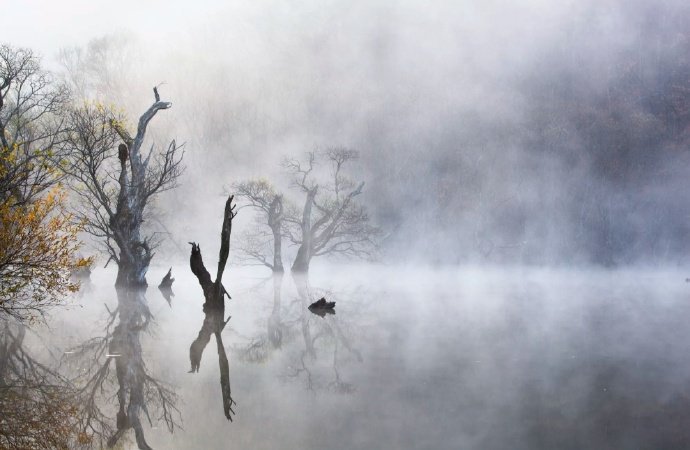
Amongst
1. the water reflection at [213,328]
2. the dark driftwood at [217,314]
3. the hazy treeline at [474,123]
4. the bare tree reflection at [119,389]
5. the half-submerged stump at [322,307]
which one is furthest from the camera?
the hazy treeline at [474,123]

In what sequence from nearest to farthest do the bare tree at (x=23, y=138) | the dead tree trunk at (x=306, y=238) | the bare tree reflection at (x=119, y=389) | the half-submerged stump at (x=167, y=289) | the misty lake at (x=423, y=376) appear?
1. the misty lake at (x=423, y=376)
2. the bare tree reflection at (x=119, y=389)
3. the bare tree at (x=23, y=138)
4. the half-submerged stump at (x=167, y=289)
5. the dead tree trunk at (x=306, y=238)

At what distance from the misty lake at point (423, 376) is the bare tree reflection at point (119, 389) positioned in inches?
6.7

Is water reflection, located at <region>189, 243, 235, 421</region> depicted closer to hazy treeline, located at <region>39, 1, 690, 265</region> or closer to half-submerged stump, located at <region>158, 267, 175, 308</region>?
half-submerged stump, located at <region>158, 267, 175, 308</region>

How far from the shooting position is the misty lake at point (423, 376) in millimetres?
8500

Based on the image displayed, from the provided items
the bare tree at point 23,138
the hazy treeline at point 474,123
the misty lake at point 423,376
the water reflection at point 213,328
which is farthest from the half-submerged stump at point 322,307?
the hazy treeline at point 474,123

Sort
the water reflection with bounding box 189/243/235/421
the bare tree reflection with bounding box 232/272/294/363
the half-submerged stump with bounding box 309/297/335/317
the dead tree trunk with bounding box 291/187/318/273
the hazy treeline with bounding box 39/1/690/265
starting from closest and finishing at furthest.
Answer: the water reflection with bounding box 189/243/235/421 → the bare tree reflection with bounding box 232/272/294/363 → the half-submerged stump with bounding box 309/297/335/317 → the dead tree trunk with bounding box 291/187/318/273 → the hazy treeline with bounding box 39/1/690/265

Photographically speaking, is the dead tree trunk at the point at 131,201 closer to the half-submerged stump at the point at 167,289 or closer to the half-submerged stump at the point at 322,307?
the half-submerged stump at the point at 167,289

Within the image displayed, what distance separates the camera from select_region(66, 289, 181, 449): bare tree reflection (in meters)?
9.06

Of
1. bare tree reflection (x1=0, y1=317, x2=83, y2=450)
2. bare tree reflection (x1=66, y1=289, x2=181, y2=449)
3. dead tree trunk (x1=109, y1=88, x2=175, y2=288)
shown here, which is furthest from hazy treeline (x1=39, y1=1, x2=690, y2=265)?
bare tree reflection (x1=0, y1=317, x2=83, y2=450)

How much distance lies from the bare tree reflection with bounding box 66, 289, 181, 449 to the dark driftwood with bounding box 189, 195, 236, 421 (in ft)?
3.61

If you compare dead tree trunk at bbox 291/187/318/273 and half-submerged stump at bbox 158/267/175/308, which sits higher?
dead tree trunk at bbox 291/187/318/273

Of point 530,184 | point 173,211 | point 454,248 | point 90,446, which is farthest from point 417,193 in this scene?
point 90,446

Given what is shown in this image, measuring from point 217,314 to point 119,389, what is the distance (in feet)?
38.4

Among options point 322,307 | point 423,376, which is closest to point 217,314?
point 322,307
